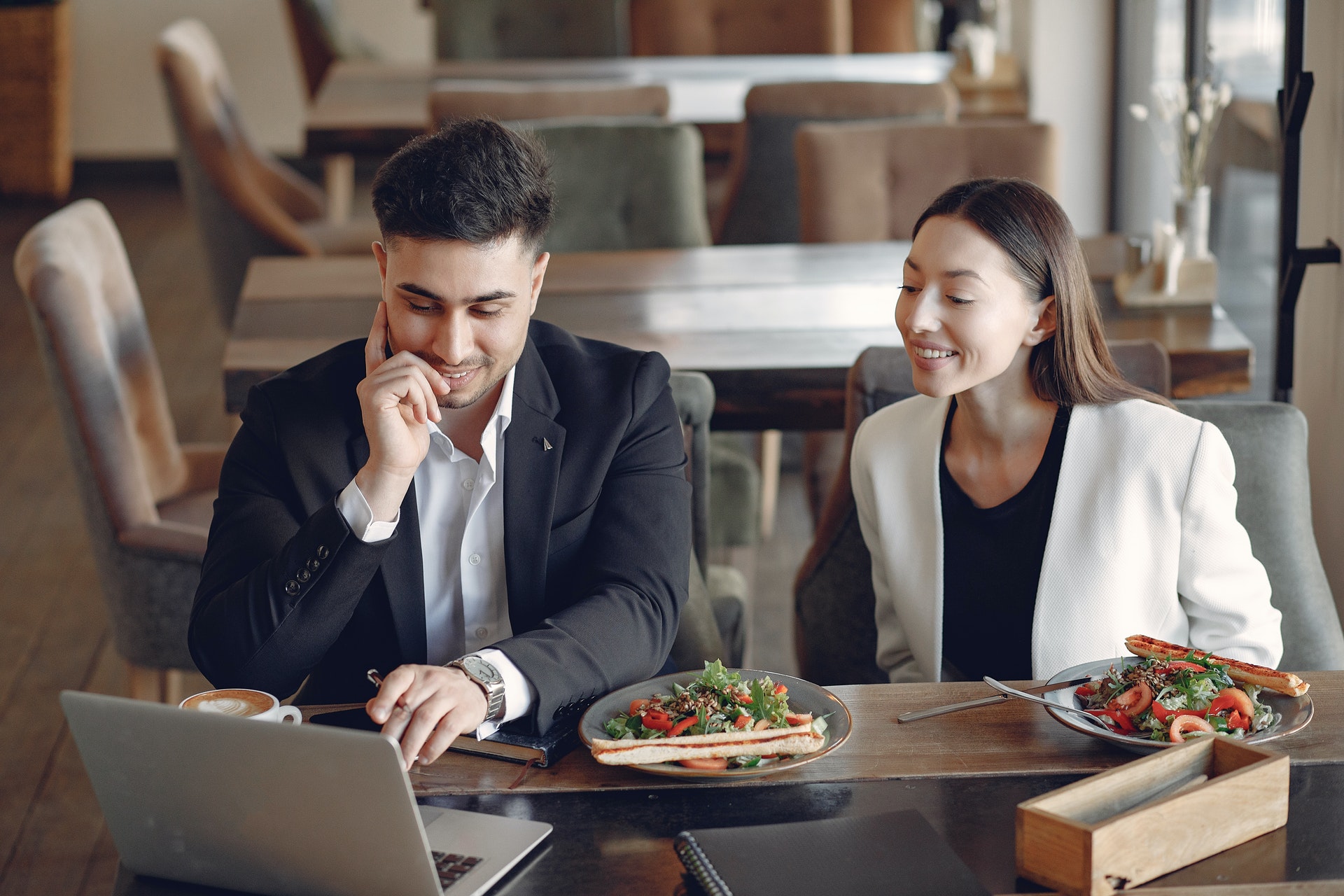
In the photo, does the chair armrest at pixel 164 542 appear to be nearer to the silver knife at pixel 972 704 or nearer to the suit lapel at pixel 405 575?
the suit lapel at pixel 405 575

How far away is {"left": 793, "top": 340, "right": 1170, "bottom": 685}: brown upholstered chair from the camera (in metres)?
1.93

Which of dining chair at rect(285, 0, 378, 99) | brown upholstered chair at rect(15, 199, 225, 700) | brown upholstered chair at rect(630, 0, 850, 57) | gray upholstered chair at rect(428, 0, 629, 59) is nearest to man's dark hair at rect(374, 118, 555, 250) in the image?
brown upholstered chair at rect(15, 199, 225, 700)

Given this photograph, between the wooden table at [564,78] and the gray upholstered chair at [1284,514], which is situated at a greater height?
the wooden table at [564,78]

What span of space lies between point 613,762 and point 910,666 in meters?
0.64

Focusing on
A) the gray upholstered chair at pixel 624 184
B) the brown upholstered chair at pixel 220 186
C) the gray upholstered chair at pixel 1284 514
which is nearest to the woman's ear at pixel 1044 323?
the gray upholstered chair at pixel 1284 514

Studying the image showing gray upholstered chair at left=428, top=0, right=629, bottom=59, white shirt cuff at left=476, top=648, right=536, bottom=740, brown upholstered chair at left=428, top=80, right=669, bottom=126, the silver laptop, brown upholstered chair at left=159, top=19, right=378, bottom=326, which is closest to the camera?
the silver laptop

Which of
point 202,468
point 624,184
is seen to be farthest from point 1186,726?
point 624,184

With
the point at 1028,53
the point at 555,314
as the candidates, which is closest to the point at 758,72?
the point at 1028,53

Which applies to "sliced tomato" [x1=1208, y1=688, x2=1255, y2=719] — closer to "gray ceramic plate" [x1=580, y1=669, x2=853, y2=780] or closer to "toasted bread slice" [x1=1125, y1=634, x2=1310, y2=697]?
"toasted bread slice" [x1=1125, y1=634, x2=1310, y2=697]

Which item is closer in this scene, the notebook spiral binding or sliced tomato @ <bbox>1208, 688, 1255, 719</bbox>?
the notebook spiral binding

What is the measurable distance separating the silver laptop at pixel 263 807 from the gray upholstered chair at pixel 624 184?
92.6 inches

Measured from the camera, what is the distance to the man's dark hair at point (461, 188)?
1.48 metres

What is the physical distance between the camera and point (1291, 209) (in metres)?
2.07

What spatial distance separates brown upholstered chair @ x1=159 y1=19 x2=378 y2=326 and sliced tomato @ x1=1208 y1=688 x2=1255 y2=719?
3.07m
